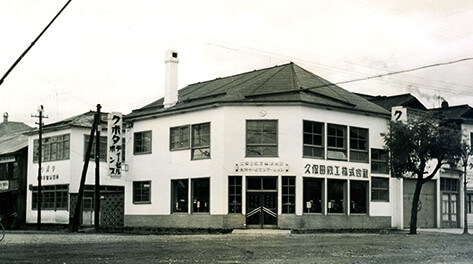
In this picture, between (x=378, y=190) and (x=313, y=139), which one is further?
(x=378, y=190)

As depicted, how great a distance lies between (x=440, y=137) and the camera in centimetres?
3091

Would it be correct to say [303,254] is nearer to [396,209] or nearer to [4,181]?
[396,209]

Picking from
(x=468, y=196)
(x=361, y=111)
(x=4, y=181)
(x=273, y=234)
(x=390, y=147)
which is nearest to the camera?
(x=273, y=234)

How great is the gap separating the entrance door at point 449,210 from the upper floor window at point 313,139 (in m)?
12.0

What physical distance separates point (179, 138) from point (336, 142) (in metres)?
8.91

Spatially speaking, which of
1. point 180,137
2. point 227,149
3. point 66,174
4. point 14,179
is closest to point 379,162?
point 227,149

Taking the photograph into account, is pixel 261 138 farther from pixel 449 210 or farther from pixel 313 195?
pixel 449 210

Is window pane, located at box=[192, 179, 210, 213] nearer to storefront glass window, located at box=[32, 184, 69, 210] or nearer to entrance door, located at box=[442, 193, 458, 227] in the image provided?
storefront glass window, located at box=[32, 184, 69, 210]

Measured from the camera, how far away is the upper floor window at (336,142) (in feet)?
112

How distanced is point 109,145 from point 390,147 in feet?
52.9

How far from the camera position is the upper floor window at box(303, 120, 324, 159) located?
109 feet

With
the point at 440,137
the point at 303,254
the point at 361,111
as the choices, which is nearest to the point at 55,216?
the point at 361,111

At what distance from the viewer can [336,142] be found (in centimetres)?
3462

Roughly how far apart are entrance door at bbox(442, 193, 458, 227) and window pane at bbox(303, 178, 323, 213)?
11.6 meters
